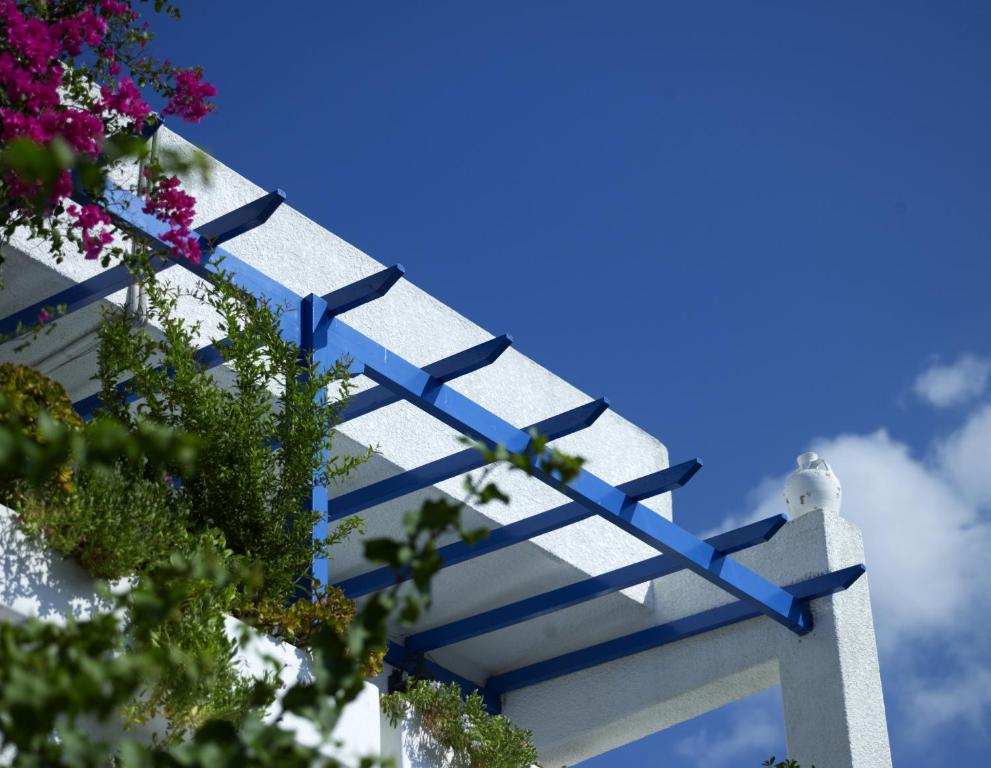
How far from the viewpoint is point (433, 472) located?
6.82m

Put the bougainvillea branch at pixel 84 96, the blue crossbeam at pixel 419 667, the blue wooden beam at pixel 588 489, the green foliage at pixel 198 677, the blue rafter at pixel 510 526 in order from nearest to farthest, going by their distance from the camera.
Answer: the green foliage at pixel 198 677 < the bougainvillea branch at pixel 84 96 < the blue rafter at pixel 510 526 < the blue wooden beam at pixel 588 489 < the blue crossbeam at pixel 419 667

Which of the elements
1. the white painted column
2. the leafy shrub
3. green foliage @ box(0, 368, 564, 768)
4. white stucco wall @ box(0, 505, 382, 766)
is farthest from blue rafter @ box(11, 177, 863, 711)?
green foliage @ box(0, 368, 564, 768)

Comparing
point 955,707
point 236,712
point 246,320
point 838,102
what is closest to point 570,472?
point 236,712

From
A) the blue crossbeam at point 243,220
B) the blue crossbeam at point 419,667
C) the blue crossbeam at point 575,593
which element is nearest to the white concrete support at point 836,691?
the blue crossbeam at point 575,593

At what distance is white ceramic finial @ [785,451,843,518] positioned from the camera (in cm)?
827

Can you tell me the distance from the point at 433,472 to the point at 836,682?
221cm

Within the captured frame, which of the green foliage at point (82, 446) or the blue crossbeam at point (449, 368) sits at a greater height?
the blue crossbeam at point (449, 368)

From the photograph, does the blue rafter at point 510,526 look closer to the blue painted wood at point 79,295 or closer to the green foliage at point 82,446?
the blue painted wood at point 79,295

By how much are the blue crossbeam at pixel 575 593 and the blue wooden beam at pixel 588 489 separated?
13 cm

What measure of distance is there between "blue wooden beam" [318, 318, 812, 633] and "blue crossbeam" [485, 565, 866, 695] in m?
0.17

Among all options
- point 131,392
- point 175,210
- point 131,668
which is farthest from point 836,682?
point 131,668

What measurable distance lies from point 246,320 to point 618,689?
3938 mm

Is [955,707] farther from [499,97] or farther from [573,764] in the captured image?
[573,764]

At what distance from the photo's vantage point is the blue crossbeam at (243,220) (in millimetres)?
5465
